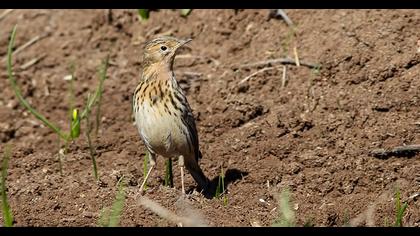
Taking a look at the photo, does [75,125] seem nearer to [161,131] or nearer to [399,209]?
[161,131]

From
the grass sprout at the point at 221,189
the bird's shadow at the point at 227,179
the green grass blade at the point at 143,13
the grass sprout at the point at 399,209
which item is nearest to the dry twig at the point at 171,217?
the grass sprout at the point at 221,189

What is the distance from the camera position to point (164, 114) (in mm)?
7730

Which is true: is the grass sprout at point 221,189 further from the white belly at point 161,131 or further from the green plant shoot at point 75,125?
the green plant shoot at point 75,125

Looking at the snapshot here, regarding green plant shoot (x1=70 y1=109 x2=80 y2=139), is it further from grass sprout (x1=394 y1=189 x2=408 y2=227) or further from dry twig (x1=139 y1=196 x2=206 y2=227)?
grass sprout (x1=394 y1=189 x2=408 y2=227)

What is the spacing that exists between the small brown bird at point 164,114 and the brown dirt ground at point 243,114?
0.31m

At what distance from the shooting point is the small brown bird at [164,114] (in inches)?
304

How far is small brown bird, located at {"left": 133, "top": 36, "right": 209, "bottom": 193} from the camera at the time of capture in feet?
25.3

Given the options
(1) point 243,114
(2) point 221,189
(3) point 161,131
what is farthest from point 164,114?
(1) point 243,114

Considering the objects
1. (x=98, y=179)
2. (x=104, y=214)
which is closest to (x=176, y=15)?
(x=98, y=179)

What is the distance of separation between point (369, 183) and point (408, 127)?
74cm

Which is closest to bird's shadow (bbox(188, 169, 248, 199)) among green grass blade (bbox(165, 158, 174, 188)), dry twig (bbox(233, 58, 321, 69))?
green grass blade (bbox(165, 158, 174, 188))

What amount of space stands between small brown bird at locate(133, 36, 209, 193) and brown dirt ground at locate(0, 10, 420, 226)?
31cm

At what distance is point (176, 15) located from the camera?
10680 mm

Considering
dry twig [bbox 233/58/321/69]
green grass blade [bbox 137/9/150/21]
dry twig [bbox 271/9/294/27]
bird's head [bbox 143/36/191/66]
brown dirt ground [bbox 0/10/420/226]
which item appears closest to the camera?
brown dirt ground [bbox 0/10/420/226]
